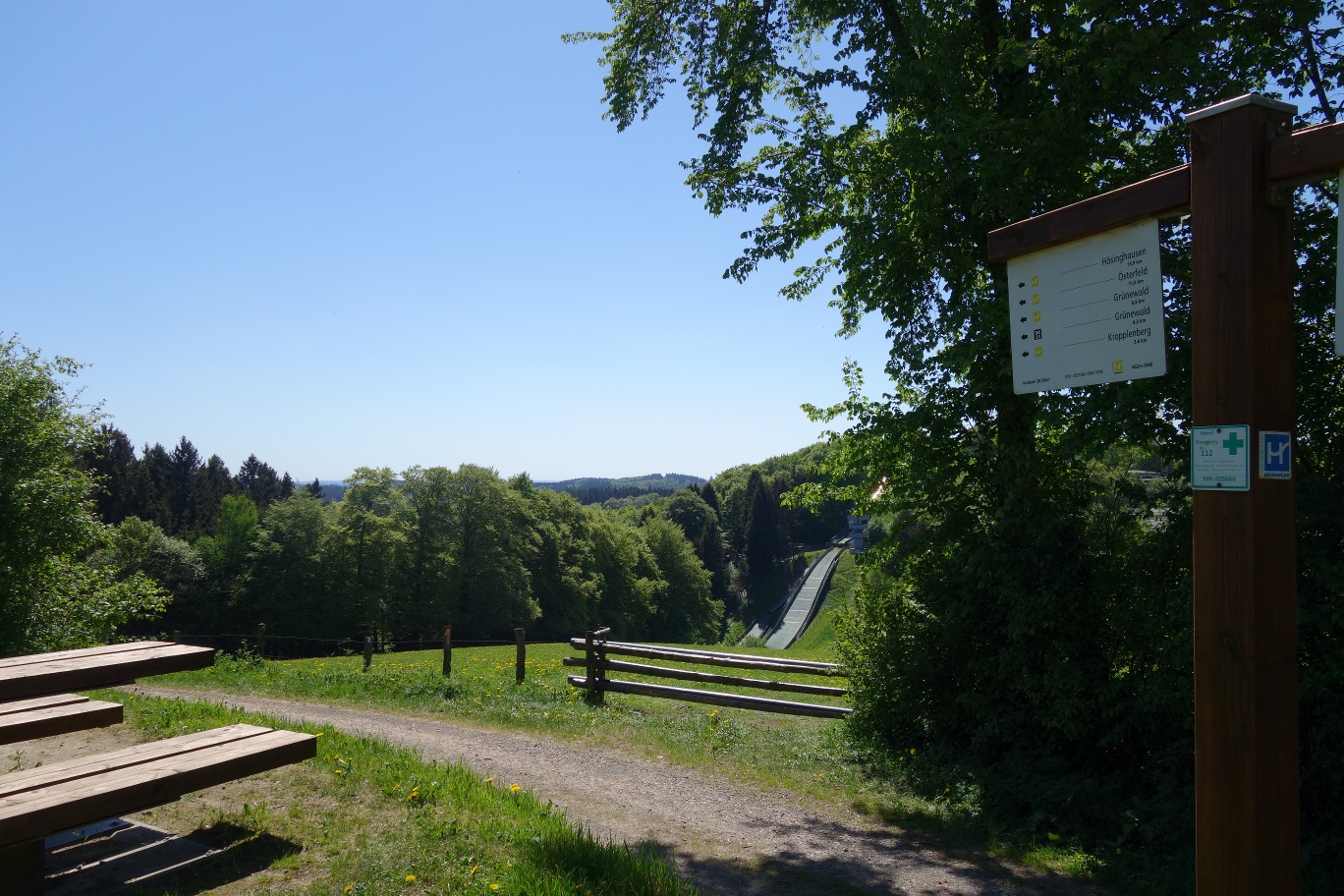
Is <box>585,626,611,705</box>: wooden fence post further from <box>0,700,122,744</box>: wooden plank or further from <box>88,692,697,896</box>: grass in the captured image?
<box>0,700,122,744</box>: wooden plank

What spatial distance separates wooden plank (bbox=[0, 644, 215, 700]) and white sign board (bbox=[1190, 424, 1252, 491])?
20.7ft

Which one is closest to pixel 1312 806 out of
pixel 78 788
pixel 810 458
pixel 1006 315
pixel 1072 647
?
pixel 1072 647

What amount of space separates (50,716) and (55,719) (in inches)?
1.5

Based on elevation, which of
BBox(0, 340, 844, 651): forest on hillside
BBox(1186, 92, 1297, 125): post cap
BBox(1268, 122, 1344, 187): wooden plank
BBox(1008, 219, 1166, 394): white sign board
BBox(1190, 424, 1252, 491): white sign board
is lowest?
BBox(0, 340, 844, 651): forest on hillside

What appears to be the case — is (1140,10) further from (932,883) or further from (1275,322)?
(932,883)

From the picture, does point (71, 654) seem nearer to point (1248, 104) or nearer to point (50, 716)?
point (50, 716)

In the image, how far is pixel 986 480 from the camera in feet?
29.3

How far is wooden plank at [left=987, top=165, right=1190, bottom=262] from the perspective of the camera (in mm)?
3277

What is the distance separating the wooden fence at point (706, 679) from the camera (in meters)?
11.8

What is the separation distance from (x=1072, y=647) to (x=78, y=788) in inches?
317

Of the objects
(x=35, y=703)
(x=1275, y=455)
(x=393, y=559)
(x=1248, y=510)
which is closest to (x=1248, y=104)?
(x=1275, y=455)

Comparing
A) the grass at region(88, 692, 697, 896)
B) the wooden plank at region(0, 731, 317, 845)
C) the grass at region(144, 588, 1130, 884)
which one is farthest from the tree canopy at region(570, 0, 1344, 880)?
the wooden plank at region(0, 731, 317, 845)

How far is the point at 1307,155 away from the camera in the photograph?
2.83 meters

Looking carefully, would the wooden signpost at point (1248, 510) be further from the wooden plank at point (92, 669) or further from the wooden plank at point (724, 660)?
the wooden plank at point (724, 660)
